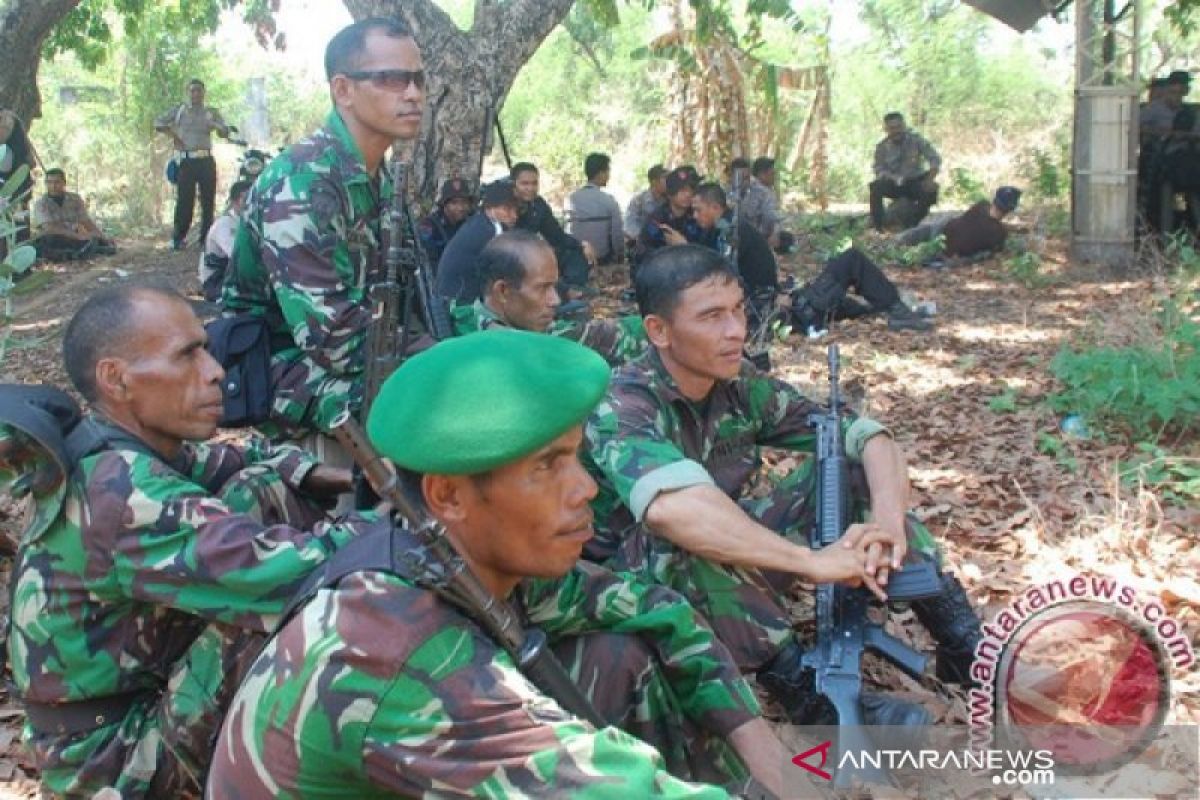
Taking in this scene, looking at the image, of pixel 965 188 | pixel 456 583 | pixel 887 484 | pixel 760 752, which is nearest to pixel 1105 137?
pixel 965 188

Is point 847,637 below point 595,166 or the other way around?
below

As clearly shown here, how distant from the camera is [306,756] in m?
1.62

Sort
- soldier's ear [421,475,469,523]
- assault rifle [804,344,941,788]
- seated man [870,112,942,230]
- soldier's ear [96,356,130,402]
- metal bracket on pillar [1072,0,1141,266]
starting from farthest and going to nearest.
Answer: seated man [870,112,942,230], metal bracket on pillar [1072,0,1141,266], assault rifle [804,344,941,788], soldier's ear [96,356,130,402], soldier's ear [421,475,469,523]

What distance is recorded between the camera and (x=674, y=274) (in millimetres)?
3475

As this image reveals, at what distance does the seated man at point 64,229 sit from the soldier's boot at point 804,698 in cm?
1196

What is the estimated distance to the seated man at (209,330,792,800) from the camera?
1571 millimetres

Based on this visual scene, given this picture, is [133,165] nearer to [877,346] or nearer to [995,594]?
[877,346]

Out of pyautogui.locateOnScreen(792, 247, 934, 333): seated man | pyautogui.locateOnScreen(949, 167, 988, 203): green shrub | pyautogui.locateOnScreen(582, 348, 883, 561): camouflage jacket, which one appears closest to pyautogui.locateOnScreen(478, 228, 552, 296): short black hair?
pyautogui.locateOnScreen(582, 348, 883, 561): camouflage jacket

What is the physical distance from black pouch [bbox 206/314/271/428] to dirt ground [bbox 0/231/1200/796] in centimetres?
110

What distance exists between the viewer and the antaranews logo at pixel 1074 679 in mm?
3010

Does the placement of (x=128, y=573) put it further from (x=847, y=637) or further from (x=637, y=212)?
(x=637, y=212)

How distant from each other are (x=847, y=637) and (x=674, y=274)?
1108 mm

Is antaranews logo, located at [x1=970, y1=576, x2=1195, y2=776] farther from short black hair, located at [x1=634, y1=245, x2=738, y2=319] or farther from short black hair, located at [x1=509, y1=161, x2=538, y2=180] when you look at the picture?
short black hair, located at [x1=509, y1=161, x2=538, y2=180]

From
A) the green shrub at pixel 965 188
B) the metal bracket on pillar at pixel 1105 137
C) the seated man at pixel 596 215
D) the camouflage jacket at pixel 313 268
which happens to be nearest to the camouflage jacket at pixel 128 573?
the camouflage jacket at pixel 313 268
